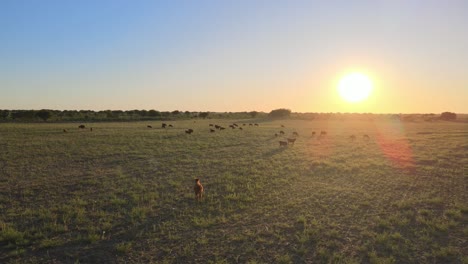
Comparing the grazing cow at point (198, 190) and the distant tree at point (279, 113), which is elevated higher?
the distant tree at point (279, 113)

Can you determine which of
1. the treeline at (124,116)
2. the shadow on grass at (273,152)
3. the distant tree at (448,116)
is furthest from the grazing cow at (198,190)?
the distant tree at (448,116)

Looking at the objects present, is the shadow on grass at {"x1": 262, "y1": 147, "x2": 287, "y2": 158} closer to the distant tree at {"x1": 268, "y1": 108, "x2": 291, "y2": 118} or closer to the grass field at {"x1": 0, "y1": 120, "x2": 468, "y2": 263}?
the grass field at {"x1": 0, "y1": 120, "x2": 468, "y2": 263}

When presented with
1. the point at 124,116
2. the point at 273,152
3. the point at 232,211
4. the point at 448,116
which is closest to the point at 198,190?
the point at 232,211

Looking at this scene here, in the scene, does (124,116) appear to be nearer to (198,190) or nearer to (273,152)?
(273,152)

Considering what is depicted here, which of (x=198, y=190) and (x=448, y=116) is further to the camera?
(x=448, y=116)

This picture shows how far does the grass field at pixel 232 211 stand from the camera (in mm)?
7531

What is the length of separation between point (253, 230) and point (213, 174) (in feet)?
23.6

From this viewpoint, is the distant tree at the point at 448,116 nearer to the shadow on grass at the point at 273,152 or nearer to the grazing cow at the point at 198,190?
the shadow on grass at the point at 273,152

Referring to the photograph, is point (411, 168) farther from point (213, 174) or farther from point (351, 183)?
point (213, 174)

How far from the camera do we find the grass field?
24.7 ft

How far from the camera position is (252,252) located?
7.55m

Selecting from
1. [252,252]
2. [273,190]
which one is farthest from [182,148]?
[252,252]

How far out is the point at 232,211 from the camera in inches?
407

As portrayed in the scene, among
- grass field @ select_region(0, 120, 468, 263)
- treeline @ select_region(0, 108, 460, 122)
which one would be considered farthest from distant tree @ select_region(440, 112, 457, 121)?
grass field @ select_region(0, 120, 468, 263)
